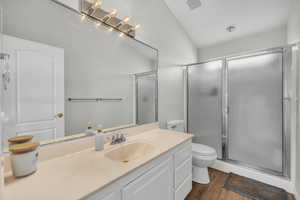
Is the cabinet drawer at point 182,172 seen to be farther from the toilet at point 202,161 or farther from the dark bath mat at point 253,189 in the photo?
the dark bath mat at point 253,189

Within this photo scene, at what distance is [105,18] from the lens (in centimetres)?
131

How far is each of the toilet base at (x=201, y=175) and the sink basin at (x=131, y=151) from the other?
42.9 inches

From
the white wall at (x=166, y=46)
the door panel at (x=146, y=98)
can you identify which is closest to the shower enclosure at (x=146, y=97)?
the door panel at (x=146, y=98)

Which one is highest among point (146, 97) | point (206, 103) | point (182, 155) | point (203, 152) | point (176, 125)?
point (146, 97)

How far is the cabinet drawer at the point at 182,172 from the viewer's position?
131 centimetres

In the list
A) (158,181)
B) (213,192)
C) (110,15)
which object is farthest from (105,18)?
(213,192)

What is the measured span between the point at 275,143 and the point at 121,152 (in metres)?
2.08

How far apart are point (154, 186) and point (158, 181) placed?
0.18 ft

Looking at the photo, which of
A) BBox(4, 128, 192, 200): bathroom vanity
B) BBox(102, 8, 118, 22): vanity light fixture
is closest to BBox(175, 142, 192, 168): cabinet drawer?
BBox(4, 128, 192, 200): bathroom vanity

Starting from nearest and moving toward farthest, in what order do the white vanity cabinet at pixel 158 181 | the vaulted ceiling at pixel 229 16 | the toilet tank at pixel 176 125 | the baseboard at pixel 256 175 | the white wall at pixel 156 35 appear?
the white vanity cabinet at pixel 158 181, the white wall at pixel 156 35, the baseboard at pixel 256 175, the vaulted ceiling at pixel 229 16, the toilet tank at pixel 176 125

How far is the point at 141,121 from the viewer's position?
174cm

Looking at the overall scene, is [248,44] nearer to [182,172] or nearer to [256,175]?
[256,175]

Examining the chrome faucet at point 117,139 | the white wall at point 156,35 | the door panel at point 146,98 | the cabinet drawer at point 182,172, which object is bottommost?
the cabinet drawer at point 182,172

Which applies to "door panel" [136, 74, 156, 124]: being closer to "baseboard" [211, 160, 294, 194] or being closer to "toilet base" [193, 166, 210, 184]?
"toilet base" [193, 166, 210, 184]
